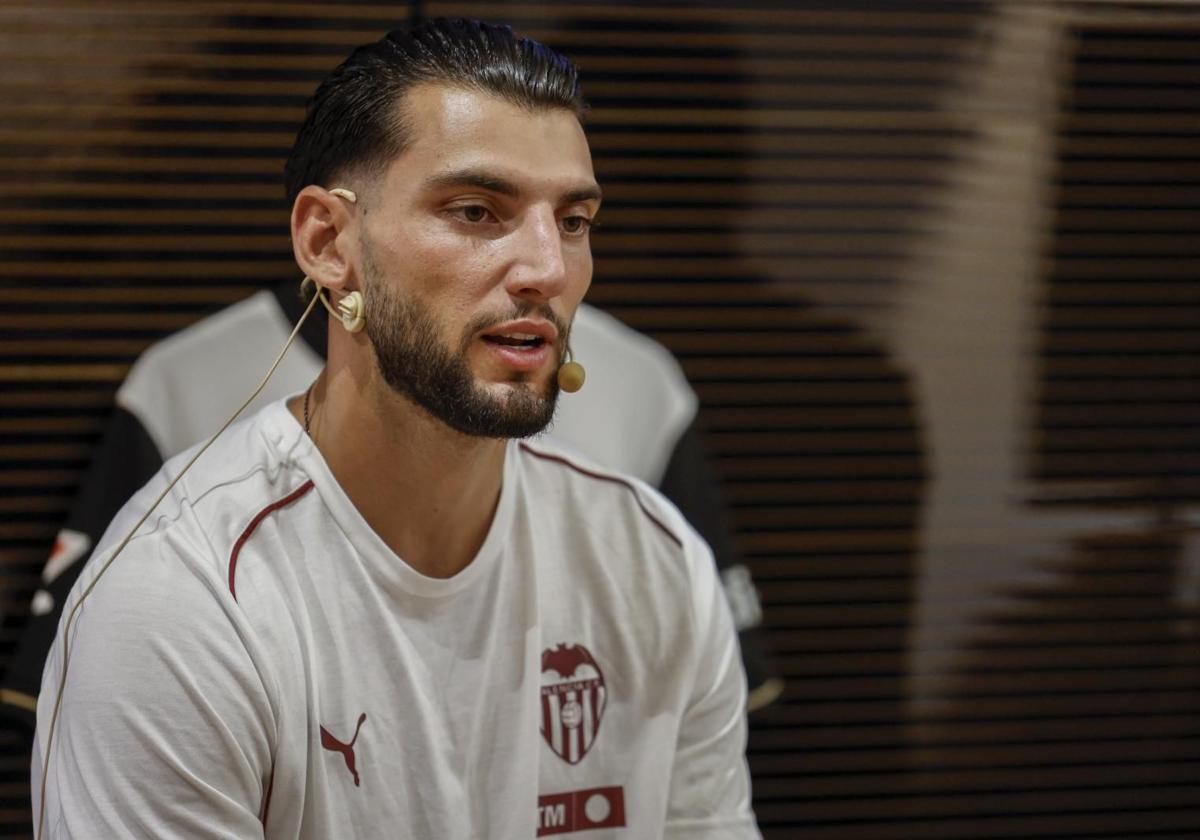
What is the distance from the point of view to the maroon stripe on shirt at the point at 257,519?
1691 millimetres

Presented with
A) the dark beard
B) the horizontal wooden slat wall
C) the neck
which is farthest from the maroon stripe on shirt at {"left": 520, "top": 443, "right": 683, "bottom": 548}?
the horizontal wooden slat wall

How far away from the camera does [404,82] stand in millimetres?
1786

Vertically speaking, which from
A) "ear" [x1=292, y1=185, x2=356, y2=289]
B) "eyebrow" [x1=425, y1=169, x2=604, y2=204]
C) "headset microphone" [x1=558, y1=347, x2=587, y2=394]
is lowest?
"headset microphone" [x1=558, y1=347, x2=587, y2=394]

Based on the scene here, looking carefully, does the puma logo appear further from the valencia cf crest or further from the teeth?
the teeth

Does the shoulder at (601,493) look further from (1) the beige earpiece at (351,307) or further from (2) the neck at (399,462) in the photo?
(1) the beige earpiece at (351,307)

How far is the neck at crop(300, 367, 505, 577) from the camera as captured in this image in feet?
5.99

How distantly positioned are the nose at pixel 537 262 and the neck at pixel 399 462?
21 cm

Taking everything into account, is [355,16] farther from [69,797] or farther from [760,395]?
[69,797]

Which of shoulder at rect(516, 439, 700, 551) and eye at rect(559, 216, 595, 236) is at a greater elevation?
eye at rect(559, 216, 595, 236)

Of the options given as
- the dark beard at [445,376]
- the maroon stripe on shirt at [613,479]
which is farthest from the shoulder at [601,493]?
the dark beard at [445,376]

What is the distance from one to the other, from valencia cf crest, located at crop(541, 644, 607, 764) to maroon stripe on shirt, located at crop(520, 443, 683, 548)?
0.21 meters

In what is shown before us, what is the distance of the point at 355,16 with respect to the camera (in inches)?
102

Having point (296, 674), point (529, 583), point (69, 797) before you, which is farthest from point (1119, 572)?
point (69, 797)

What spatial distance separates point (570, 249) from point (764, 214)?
987 mm
